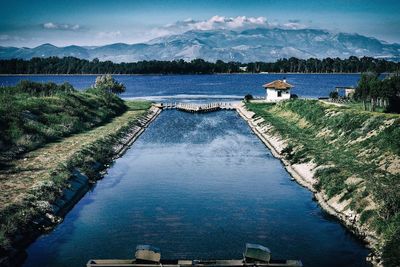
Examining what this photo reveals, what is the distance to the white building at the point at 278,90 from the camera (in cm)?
10126

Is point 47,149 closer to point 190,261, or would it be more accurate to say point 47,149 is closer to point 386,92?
point 190,261

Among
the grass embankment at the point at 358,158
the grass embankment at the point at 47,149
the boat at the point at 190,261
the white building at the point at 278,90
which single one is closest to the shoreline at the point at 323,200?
the grass embankment at the point at 358,158

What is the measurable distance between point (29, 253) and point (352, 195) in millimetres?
22273

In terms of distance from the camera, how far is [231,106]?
115062 millimetres

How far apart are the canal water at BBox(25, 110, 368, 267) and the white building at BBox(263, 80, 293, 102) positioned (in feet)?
160

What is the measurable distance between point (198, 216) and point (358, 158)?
59.1 feet

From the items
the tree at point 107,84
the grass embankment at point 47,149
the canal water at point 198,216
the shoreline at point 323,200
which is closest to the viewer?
the canal water at point 198,216

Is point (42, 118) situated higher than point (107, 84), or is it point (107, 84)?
point (107, 84)

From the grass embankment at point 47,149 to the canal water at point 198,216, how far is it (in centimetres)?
199

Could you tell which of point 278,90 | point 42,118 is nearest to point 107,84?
point 278,90

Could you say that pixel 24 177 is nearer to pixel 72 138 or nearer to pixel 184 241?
pixel 184 241

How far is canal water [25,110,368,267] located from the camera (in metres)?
26.6

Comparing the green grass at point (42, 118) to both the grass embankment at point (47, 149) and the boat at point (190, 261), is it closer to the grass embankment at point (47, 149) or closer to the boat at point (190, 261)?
the grass embankment at point (47, 149)

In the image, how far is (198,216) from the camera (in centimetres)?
3278
